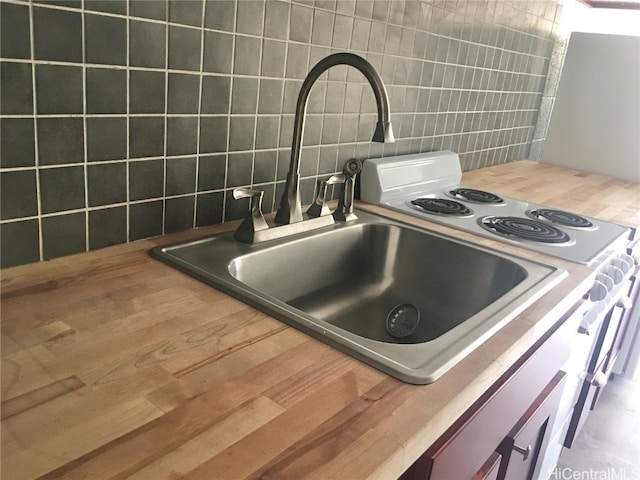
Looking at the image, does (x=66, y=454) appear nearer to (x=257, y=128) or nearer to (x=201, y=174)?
(x=201, y=174)

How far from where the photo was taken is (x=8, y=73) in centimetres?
82

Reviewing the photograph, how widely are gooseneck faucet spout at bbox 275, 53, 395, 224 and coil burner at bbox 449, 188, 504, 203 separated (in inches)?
27.6

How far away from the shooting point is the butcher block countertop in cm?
56

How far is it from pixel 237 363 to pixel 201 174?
0.54 meters

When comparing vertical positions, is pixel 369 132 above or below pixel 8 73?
below

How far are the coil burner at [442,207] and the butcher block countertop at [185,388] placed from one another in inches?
23.1

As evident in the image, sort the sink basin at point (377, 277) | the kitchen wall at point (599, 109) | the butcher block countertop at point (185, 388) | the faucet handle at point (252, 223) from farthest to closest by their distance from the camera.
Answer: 1. the kitchen wall at point (599, 109)
2. the faucet handle at point (252, 223)
3. the sink basin at point (377, 277)
4. the butcher block countertop at point (185, 388)

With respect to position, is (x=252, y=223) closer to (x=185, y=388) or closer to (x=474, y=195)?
(x=185, y=388)

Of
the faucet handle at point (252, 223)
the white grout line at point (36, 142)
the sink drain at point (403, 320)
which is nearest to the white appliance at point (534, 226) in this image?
the sink drain at point (403, 320)

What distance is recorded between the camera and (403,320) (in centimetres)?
130

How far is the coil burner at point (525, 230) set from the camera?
55.0 inches

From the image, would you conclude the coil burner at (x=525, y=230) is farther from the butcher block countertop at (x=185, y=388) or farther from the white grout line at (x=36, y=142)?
the white grout line at (x=36, y=142)

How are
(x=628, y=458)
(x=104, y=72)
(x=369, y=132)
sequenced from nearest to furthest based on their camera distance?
(x=104, y=72)
(x=369, y=132)
(x=628, y=458)

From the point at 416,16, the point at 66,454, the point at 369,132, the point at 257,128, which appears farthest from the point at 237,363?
the point at 416,16
